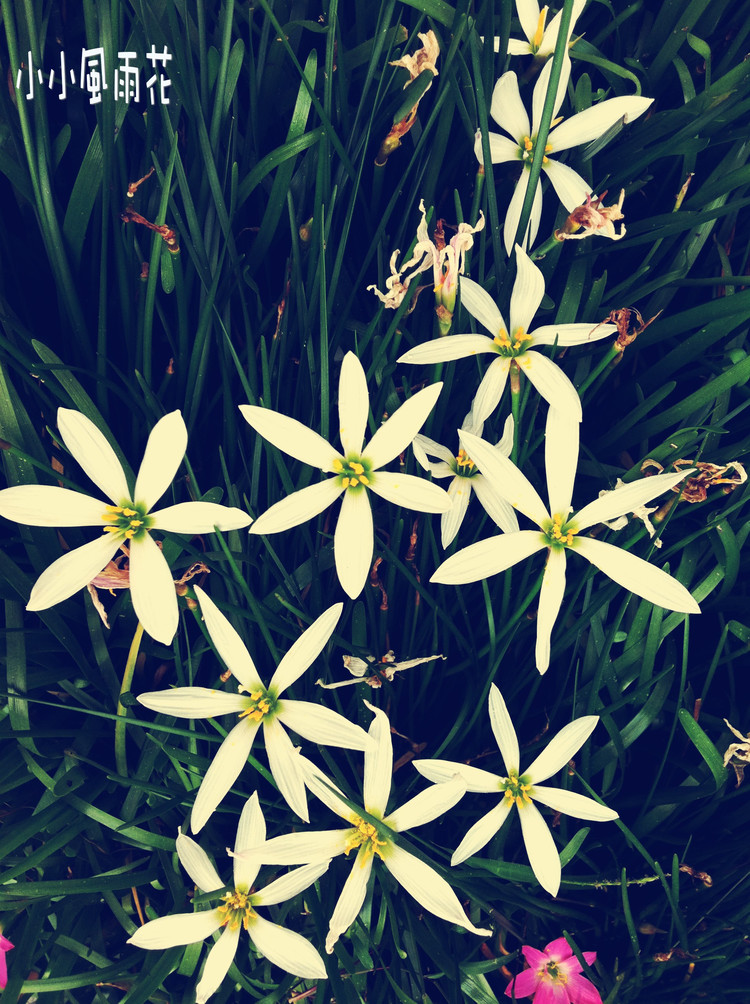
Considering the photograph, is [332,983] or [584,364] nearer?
[332,983]

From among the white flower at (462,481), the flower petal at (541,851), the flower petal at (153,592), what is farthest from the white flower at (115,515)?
the flower petal at (541,851)

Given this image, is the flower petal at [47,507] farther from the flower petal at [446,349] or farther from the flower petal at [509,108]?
the flower petal at [509,108]

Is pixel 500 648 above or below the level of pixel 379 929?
above

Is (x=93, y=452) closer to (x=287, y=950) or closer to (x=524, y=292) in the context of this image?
(x=524, y=292)

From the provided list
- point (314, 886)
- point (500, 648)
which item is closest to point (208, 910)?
point (314, 886)

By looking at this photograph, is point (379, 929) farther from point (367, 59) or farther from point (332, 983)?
point (367, 59)

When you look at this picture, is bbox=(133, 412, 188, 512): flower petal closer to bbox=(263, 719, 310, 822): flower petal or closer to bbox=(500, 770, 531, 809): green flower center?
bbox=(263, 719, 310, 822): flower petal

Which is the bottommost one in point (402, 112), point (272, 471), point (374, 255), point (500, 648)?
point (500, 648)
